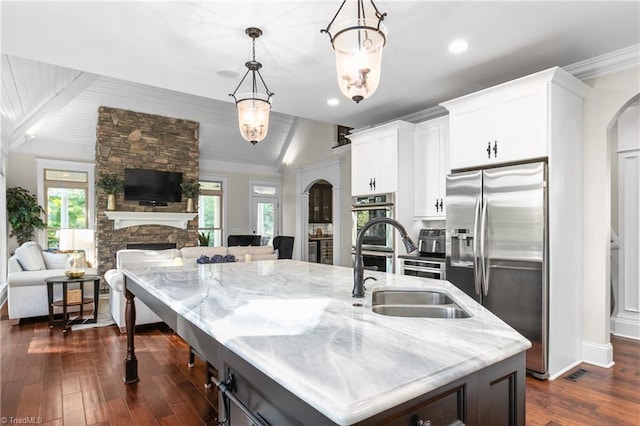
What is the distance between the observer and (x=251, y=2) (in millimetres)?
2408

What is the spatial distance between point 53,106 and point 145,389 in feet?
19.3

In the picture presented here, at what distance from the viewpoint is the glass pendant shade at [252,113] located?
305 centimetres

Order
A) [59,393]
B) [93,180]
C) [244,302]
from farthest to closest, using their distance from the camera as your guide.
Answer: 1. [93,180]
2. [59,393]
3. [244,302]

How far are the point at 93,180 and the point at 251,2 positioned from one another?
22.3 feet

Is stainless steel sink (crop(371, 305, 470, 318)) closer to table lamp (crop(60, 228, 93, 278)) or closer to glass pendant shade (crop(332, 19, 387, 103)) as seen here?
glass pendant shade (crop(332, 19, 387, 103))

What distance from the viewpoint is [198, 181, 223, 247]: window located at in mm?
9102

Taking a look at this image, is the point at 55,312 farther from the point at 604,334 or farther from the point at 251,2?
the point at 604,334

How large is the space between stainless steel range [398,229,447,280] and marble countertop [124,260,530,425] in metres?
2.08

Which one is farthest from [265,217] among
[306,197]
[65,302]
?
[65,302]

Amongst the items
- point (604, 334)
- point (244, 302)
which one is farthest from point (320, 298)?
point (604, 334)

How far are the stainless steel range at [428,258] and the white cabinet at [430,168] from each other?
0.23 meters

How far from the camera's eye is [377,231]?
4602mm

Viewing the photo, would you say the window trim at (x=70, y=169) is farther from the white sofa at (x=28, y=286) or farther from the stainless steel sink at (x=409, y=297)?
the stainless steel sink at (x=409, y=297)

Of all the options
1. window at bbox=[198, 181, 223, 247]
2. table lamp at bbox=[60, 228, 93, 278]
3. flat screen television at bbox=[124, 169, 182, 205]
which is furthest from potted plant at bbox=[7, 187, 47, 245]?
window at bbox=[198, 181, 223, 247]
